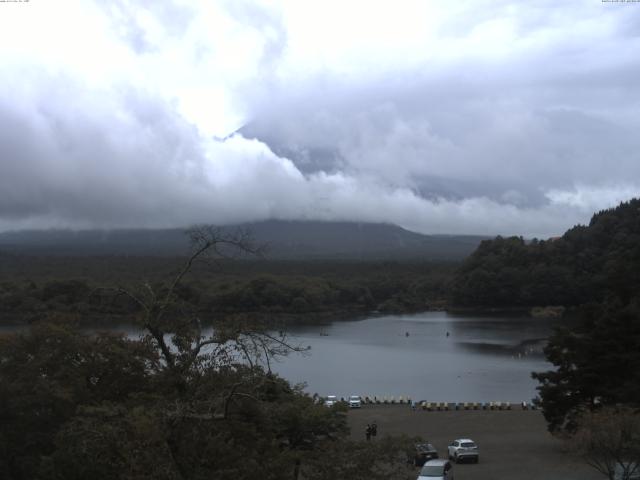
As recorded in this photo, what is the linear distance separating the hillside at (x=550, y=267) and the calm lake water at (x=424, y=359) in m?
8.35

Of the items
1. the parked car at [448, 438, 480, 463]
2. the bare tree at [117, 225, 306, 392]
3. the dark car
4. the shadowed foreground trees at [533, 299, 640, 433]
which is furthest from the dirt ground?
the bare tree at [117, 225, 306, 392]

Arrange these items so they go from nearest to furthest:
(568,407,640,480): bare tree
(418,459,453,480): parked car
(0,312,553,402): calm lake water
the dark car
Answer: (568,407,640,480): bare tree → (418,459,453,480): parked car → the dark car → (0,312,553,402): calm lake water

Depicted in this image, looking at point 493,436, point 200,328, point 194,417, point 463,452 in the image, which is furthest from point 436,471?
point 194,417

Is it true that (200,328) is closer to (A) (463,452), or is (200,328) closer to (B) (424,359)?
(A) (463,452)

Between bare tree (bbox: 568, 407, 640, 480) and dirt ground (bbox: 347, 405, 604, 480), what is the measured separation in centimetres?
215

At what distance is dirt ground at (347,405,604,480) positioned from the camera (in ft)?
49.6

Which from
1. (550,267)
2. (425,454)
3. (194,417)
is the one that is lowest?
(425,454)

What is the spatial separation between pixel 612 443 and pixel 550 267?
6841cm

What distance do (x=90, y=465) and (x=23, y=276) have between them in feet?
255

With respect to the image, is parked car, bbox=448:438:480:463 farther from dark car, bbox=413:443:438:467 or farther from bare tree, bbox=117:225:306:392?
bare tree, bbox=117:225:306:392

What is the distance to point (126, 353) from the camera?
34.3 feet

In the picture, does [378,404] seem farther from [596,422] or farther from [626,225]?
[626,225]

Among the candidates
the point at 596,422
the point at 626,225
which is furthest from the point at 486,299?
the point at 596,422

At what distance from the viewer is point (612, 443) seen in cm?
1074
